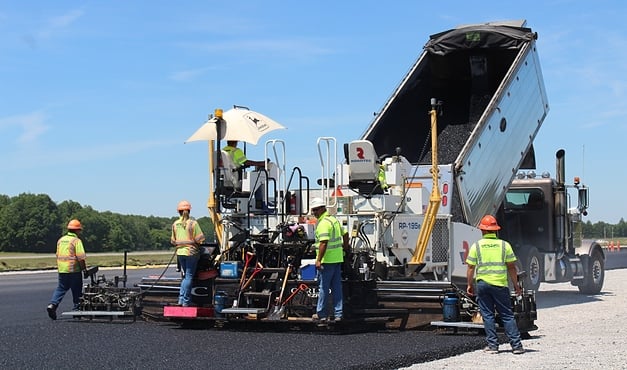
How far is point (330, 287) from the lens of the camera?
1086cm

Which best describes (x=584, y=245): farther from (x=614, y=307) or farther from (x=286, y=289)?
(x=286, y=289)

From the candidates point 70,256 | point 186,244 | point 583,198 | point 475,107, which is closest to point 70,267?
point 70,256

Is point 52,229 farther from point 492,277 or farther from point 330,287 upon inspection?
point 492,277

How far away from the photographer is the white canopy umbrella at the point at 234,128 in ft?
40.7

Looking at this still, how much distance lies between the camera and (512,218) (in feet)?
59.0

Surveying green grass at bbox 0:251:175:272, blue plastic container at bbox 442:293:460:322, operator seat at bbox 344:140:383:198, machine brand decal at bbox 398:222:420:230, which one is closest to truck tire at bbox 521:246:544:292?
machine brand decal at bbox 398:222:420:230

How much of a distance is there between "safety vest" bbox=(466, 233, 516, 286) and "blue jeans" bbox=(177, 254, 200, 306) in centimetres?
367

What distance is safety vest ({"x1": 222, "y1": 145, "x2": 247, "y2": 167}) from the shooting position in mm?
12719

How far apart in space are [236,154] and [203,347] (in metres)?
→ 3.71

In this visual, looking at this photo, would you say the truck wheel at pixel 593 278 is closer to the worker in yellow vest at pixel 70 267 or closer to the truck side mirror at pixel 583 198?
the truck side mirror at pixel 583 198

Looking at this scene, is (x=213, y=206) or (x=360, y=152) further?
(x=213, y=206)

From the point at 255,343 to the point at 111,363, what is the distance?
1843 mm

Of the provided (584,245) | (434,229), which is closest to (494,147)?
(434,229)

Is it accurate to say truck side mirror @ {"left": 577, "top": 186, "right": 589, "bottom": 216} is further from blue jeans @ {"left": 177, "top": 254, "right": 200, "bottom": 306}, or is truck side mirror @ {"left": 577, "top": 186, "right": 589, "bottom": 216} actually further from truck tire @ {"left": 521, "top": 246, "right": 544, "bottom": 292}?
blue jeans @ {"left": 177, "top": 254, "right": 200, "bottom": 306}
